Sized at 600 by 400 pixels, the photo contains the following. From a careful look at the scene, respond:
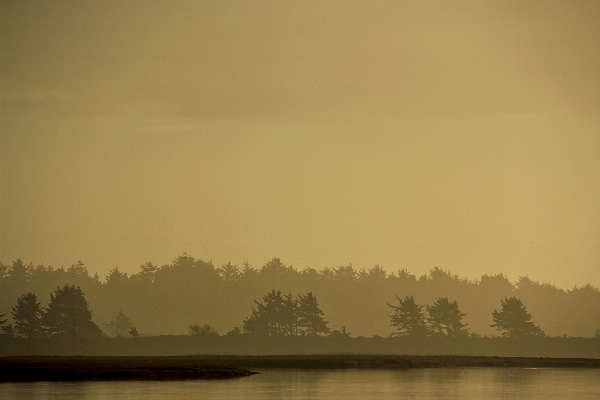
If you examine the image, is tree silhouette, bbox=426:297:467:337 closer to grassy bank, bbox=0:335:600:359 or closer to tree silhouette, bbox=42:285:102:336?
grassy bank, bbox=0:335:600:359

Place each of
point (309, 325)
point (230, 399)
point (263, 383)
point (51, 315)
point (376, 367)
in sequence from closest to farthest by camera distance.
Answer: point (230, 399) → point (263, 383) → point (376, 367) → point (51, 315) → point (309, 325)

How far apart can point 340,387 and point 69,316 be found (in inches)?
3347

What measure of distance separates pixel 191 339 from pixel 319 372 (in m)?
57.2

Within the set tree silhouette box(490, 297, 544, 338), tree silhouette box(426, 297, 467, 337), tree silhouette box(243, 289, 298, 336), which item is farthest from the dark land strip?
tree silhouette box(426, 297, 467, 337)

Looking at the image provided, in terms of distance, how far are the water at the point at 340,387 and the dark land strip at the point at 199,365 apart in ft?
20.2

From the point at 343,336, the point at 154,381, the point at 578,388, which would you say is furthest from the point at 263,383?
the point at 343,336

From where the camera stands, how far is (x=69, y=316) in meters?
178

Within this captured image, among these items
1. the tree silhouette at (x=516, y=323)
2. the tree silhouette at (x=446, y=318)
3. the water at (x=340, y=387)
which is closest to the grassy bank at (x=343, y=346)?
the tree silhouette at (x=516, y=323)

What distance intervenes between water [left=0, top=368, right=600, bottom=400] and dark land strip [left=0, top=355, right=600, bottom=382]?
243 inches

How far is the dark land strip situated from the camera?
116438 mm

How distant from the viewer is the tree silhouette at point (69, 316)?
578ft

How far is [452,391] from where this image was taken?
3999 inches

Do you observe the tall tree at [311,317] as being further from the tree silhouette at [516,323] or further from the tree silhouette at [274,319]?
the tree silhouette at [516,323]

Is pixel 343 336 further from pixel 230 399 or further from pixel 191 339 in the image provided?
pixel 230 399
